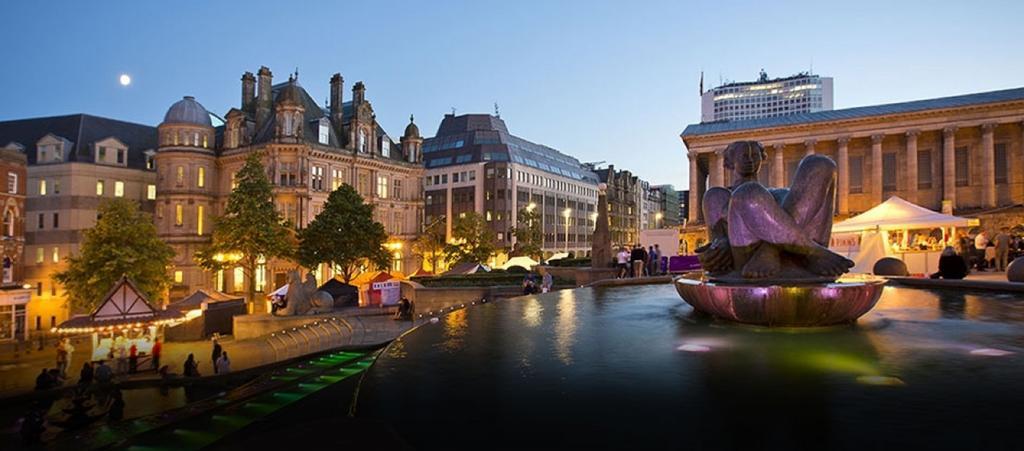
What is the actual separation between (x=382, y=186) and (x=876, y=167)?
2064 inches

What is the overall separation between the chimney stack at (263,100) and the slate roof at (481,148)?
35.3 m

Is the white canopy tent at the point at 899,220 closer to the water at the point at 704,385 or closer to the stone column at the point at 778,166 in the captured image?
the water at the point at 704,385

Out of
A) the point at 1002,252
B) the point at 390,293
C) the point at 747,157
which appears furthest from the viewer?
the point at 390,293

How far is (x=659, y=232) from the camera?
1597 inches

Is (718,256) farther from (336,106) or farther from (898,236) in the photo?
(336,106)

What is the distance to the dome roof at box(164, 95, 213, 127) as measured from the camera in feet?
187

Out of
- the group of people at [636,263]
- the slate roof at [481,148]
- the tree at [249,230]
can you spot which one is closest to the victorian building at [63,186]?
the tree at [249,230]

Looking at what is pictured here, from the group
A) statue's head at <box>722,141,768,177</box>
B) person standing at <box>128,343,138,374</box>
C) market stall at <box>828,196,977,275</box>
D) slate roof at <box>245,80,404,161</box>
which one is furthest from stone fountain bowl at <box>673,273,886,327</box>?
slate roof at <box>245,80,404,161</box>

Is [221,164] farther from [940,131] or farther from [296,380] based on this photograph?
[940,131]

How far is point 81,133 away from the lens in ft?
190

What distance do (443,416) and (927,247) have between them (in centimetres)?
3052

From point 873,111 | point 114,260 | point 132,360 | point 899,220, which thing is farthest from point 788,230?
point 873,111

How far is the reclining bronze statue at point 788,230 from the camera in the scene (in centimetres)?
1036

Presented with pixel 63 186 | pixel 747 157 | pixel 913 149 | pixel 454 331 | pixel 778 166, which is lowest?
pixel 454 331
